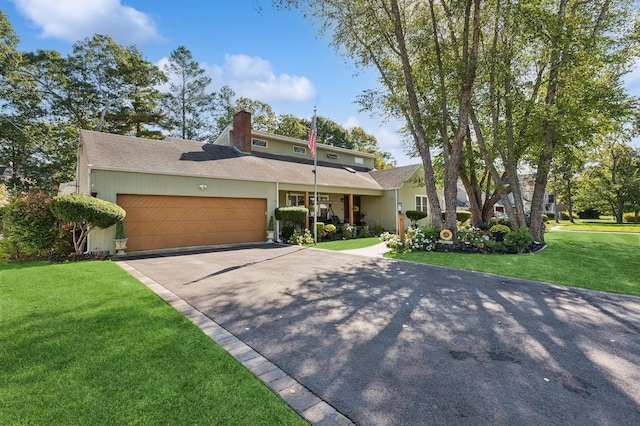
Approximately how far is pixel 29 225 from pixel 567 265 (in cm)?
1547

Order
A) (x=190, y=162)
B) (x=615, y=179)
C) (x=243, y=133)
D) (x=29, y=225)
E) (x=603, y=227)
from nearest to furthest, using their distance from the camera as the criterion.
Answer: (x=29, y=225) → (x=190, y=162) → (x=243, y=133) → (x=603, y=227) → (x=615, y=179)

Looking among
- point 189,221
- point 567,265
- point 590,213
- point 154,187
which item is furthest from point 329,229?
point 590,213

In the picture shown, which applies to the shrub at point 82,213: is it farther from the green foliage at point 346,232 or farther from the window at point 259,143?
the window at point 259,143

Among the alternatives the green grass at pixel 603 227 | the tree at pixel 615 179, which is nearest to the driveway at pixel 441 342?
the green grass at pixel 603 227

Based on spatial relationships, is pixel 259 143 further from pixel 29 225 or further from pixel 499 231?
pixel 499 231

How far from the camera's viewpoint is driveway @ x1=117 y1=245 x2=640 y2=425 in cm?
247

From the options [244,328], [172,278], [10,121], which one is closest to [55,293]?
[172,278]

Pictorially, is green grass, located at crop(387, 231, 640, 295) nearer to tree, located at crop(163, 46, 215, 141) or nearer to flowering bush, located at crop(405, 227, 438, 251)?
flowering bush, located at crop(405, 227, 438, 251)

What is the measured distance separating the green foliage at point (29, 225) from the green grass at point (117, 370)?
5.38m

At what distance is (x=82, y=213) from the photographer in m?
8.74

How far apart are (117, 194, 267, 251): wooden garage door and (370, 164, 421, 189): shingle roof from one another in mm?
9168

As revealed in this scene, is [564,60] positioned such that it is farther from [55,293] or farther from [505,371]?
[55,293]

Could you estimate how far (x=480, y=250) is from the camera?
1062cm

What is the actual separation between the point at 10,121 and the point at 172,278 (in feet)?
68.6
